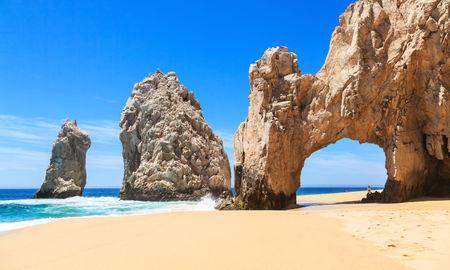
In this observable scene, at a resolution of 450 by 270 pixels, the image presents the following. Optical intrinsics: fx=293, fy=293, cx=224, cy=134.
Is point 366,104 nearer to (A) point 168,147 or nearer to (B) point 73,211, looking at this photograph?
(B) point 73,211

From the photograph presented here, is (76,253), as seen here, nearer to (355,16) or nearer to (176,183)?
(355,16)

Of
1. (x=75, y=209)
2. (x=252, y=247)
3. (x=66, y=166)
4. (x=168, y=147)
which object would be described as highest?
(x=168, y=147)

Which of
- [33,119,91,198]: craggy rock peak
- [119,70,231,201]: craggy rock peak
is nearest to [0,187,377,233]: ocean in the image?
[119,70,231,201]: craggy rock peak

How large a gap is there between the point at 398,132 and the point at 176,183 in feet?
85.9

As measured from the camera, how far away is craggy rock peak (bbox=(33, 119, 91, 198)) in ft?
144

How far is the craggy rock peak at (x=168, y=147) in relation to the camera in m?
34.4

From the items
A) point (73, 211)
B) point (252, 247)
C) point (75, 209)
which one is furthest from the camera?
point (75, 209)

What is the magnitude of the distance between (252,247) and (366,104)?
406 inches

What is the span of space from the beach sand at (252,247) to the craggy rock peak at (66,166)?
41.9 metres

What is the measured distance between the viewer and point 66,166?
44844mm

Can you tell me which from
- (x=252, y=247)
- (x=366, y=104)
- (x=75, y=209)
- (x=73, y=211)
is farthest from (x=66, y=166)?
(x=252, y=247)

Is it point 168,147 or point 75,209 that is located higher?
point 168,147

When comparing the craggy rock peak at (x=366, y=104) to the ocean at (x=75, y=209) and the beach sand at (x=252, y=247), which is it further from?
the beach sand at (x=252, y=247)

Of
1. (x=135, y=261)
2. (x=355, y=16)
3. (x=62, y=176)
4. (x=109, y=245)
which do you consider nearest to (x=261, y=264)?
(x=135, y=261)
